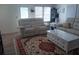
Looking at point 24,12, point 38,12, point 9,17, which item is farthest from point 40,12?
point 9,17

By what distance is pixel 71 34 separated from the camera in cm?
164

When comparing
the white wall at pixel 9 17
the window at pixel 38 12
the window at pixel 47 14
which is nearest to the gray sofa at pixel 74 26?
the window at pixel 47 14

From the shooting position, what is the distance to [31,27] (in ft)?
5.58

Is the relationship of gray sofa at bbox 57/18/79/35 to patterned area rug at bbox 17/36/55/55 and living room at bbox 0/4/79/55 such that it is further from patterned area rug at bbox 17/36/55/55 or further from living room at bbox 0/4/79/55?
patterned area rug at bbox 17/36/55/55

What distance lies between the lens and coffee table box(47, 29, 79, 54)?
1.61m

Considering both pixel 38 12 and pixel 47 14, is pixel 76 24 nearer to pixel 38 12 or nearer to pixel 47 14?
pixel 47 14

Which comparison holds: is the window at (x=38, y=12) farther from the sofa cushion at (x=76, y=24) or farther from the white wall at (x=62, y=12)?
the sofa cushion at (x=76, y=24)

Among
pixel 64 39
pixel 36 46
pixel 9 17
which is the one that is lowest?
pixel 36 46

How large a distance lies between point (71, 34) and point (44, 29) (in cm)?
47

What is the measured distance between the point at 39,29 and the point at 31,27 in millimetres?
149

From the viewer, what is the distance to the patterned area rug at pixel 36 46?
171 cm

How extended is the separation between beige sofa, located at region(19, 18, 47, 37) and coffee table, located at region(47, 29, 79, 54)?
15cm

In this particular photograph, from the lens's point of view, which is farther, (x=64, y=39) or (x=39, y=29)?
(x=39, y=29)
